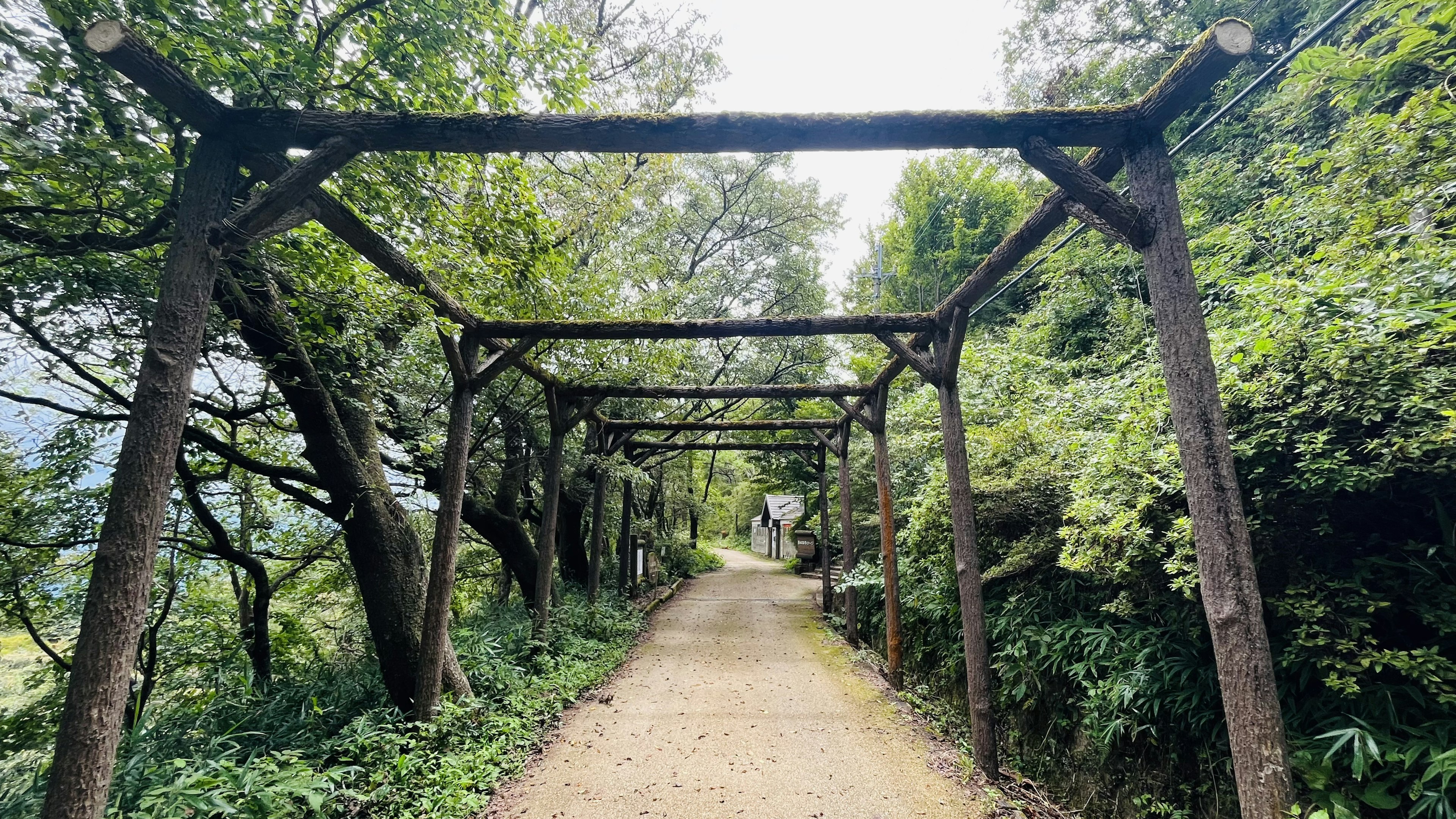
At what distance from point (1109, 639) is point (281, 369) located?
19.7 feet

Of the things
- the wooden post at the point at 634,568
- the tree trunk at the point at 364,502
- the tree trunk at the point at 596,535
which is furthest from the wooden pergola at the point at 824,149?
the wooden post at the point at 634,568

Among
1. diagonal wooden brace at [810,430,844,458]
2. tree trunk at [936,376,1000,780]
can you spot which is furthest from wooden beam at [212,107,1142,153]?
diagonal wooden brace at [810,430,844,458]

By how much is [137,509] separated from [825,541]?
8.92 metres

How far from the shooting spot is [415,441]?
5324 mm

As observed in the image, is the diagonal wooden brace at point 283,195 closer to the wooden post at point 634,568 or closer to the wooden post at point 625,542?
the wooden post at point 625,542

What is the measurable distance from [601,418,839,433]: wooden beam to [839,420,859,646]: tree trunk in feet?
1.26

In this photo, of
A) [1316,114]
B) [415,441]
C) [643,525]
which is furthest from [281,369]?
[1316,114]

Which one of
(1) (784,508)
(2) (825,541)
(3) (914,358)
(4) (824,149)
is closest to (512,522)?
(2) (825,541)

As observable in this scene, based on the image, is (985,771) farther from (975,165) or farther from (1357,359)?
(975,165)

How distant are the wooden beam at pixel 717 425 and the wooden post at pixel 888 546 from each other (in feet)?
5.97

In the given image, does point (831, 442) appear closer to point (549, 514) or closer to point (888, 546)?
point (888, 546)

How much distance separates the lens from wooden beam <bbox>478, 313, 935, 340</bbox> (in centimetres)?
432

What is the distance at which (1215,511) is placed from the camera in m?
2.00

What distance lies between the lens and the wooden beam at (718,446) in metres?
8.98
